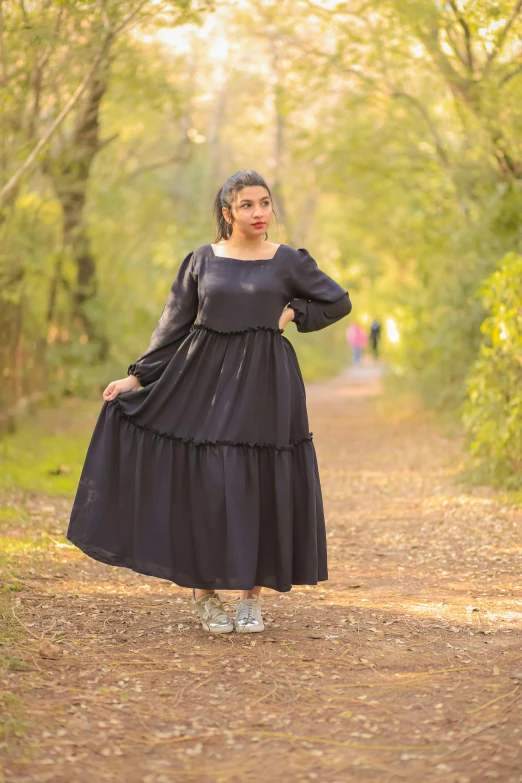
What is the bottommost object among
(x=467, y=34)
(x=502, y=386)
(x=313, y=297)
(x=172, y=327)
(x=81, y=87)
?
(x=502, y=386)

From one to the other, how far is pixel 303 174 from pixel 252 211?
13.7 m

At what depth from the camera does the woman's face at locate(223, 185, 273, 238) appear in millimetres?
4672

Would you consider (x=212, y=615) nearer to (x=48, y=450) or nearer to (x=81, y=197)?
(x=48, y=450)

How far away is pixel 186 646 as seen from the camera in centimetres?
457

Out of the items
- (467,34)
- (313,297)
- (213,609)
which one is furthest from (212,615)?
(467,34)

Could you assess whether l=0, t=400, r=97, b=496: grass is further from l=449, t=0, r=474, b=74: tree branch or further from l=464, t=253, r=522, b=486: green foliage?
l=449, t=0, r=474, b=74: tree branch

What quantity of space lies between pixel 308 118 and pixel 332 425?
689 cm

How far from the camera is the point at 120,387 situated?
488 centimetres

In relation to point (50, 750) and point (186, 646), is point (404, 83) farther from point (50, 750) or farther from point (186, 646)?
point (50, 750)

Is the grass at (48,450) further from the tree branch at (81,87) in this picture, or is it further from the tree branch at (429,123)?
the tree branch at (429,123)

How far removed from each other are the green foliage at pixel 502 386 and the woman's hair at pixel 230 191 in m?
3.81

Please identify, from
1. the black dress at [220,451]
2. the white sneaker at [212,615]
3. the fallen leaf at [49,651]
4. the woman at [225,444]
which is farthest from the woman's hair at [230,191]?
the fallen leaf at [49,651]

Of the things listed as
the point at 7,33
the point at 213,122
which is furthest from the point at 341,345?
the point at 7,33

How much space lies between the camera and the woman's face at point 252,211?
467cm
